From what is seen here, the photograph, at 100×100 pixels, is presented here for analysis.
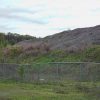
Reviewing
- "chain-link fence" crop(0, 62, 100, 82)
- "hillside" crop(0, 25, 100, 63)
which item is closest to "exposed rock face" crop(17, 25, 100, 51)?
"hillside" crop(0, 25, 100, 63)

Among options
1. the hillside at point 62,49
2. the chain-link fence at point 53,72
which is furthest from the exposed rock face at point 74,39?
the chain-link fence at point 53,72

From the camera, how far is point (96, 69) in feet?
118

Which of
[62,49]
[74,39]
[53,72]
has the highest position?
[74,39]

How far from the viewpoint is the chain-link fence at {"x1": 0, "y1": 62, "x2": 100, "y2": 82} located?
119ft

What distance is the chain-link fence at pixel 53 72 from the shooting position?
36.2 meters

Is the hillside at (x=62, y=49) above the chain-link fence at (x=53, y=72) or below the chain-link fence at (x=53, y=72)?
above

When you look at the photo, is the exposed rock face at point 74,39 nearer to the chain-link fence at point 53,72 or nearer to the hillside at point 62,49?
the hillside at point 62,49

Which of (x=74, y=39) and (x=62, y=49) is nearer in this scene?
(x=62, y=49)

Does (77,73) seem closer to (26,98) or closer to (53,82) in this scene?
(53,82)

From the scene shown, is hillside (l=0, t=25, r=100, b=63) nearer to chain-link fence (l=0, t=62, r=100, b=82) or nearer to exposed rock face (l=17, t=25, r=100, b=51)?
exposed rock face (l=17, t=25, r=100, b=51)

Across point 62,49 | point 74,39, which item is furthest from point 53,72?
point 74,39

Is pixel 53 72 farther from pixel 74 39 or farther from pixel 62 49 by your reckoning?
pixel 74 39

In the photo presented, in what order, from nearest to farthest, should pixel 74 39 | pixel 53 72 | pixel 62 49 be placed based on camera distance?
pixel 53 72, pixel 62 49, pixel 74 39

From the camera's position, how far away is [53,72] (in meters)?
38.7
